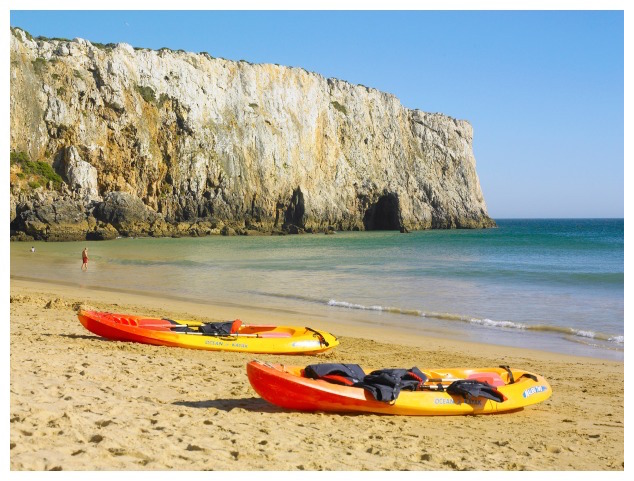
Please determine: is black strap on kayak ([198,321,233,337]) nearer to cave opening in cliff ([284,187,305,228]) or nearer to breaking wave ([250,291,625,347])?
breaking wave ([250,291,625,347])

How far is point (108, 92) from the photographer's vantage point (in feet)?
158

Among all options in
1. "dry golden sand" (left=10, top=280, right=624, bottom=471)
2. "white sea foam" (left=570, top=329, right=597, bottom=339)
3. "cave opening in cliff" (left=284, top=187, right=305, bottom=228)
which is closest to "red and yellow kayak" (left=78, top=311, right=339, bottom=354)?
"dry golden sand" (left=10, top=280, right=624, bottom=471)

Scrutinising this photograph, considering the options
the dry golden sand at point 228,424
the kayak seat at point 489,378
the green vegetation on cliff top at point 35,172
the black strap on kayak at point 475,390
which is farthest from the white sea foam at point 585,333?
the green vegetation on cliff top at point 35,172

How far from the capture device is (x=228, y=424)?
543 cm

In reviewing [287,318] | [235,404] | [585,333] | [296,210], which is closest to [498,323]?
[585,333]

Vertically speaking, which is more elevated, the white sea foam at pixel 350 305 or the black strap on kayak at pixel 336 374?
the black strap on kayak at pixel 336 374

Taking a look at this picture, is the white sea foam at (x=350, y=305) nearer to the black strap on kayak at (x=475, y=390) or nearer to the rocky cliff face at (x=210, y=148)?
the black strap on kayak at (x=475, y=390)

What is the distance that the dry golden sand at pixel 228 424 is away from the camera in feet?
14.7

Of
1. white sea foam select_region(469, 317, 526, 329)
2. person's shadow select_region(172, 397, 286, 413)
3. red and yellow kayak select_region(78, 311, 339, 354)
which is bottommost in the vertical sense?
white sea foam select_region(469, 317, 526, 329)

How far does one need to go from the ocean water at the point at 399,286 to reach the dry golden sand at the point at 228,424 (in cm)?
379

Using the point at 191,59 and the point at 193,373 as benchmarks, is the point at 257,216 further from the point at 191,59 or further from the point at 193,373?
the point at 193,373

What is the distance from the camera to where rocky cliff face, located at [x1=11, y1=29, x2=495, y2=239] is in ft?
149

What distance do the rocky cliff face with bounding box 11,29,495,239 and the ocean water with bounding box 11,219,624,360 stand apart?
41.2 ft
